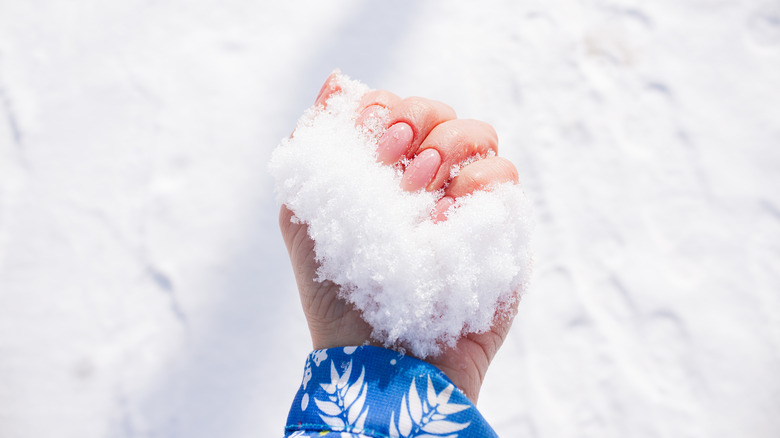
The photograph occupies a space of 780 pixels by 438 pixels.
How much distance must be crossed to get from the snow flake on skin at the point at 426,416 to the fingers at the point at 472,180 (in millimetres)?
257

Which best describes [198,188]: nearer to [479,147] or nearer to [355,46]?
[355,46]

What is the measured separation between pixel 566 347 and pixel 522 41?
848 mm

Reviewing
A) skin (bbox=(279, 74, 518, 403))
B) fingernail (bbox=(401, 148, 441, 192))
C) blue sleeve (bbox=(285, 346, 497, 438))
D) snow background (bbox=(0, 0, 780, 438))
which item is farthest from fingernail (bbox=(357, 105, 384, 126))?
snow background (bbox=(0, 0, 780, 438))

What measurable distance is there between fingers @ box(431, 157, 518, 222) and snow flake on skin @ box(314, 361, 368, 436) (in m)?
0.27

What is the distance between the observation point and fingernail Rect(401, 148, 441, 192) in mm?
749

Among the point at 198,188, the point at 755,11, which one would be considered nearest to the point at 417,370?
the point at 198,188

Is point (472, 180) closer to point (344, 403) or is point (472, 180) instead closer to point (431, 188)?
point (431, 188)

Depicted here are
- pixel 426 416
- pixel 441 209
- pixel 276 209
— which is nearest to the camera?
pixel 426 416

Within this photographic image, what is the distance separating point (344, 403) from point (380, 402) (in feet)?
0.16

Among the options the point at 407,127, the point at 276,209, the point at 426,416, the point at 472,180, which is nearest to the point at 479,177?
the point at 472,180

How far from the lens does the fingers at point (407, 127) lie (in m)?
0.77

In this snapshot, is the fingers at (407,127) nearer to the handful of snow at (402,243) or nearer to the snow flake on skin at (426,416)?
the handful of snow at (402,243)

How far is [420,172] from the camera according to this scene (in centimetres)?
75

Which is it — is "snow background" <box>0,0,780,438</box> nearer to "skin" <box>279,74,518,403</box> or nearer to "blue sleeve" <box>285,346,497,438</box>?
"skin" <box>279,74,518,403</box>
